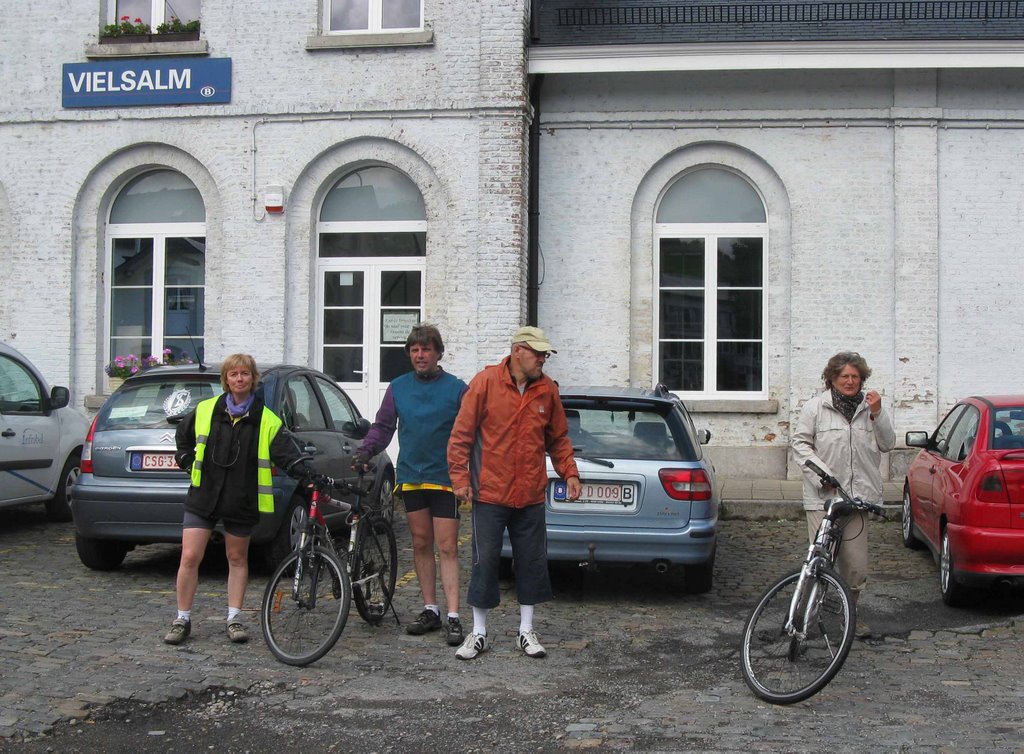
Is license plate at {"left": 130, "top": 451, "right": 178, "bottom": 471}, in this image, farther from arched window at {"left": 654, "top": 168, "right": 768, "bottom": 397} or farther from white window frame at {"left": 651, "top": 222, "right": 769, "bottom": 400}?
arched window at {"left": 654, "top": 168, "right": 768, "bottom": 397}

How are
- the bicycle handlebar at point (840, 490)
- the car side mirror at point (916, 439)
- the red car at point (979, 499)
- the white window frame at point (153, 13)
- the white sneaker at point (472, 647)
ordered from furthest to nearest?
the white window frame at point (153, 13), the car side mirror at point (916, 439), the red car at point (979, 499), the white sneaker at point (472, 647), the bicycle handlebar at point (840, 490)

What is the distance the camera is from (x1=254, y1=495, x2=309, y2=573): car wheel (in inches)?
344

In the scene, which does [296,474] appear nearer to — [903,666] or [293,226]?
[903,666]

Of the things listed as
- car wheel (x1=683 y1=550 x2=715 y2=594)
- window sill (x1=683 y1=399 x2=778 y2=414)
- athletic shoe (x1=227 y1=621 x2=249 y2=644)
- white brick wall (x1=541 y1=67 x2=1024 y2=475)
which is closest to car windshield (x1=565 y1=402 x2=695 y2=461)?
car wheel (x1=683 y1=550 x2=715 y2=594)

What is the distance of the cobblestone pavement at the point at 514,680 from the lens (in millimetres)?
5309

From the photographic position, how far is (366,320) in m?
15.1

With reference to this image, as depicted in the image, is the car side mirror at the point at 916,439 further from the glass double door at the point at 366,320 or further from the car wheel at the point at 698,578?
the glass double door at the point at 366,320

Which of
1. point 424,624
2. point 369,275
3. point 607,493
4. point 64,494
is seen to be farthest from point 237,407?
point 369,275

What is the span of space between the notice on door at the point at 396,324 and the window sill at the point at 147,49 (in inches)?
156

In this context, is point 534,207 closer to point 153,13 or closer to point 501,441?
point 153,13

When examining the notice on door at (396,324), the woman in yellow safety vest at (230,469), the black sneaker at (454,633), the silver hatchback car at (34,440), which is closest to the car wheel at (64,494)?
the silver hatchback car at (34,440)

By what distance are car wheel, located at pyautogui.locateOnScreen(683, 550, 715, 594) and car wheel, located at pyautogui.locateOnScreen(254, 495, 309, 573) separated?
2806 mm

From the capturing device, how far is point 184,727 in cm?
541

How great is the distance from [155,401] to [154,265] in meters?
7.11
